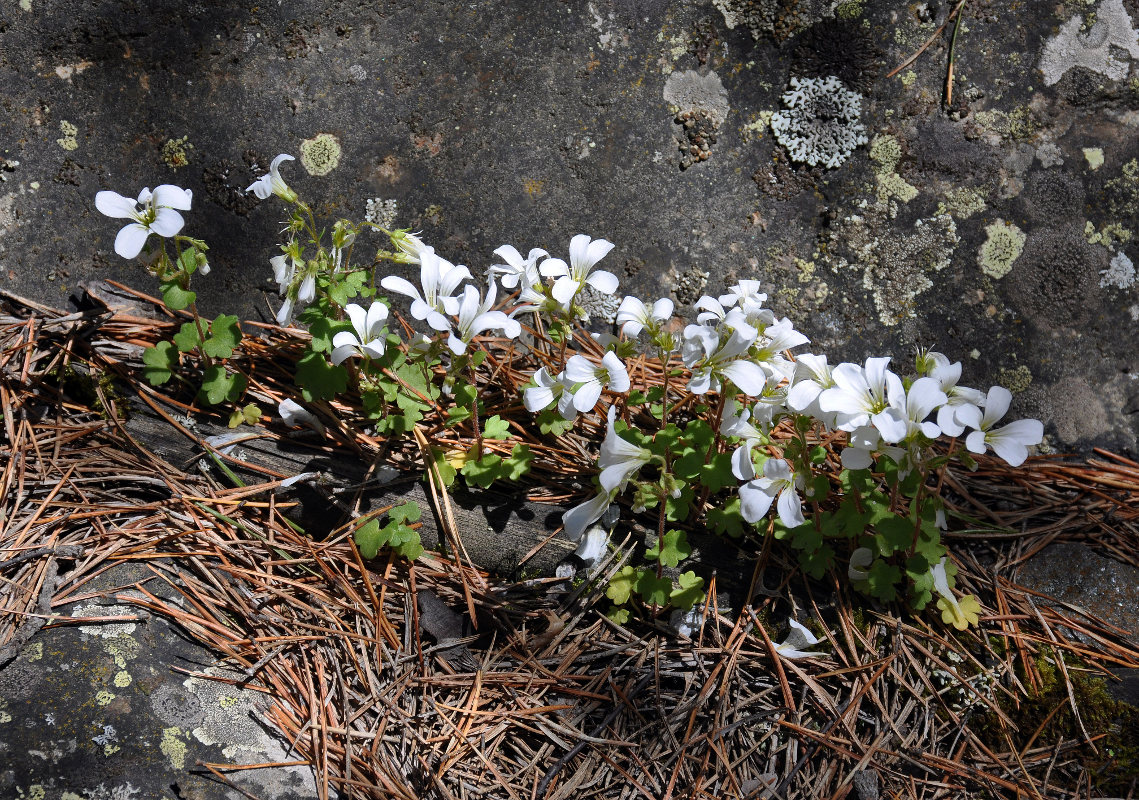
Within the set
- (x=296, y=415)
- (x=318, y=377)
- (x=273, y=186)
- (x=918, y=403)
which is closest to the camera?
(x=918, y=403)

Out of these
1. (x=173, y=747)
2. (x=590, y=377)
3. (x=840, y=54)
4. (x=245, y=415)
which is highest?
(x=840, y=54)

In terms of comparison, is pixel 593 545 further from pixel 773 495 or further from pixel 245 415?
pixel 245 415

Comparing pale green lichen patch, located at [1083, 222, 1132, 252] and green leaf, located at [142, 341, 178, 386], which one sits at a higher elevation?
pale green lichen patch, located at [1083, 222, 1132, 252]

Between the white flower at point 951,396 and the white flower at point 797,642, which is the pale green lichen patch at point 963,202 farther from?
the white flower at point 797,642

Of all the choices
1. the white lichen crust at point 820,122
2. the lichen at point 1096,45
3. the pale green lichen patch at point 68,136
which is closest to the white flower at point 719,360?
the white lichen crust at point 820,122

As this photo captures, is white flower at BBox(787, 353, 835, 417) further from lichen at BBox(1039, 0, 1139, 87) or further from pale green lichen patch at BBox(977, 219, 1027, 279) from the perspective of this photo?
lichen at BBox(1039, 0, 1139, 87)

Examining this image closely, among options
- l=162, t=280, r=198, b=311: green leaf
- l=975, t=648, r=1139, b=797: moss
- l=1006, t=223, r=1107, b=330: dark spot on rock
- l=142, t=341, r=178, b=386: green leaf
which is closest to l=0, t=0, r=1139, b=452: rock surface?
l=1006, t=223, r=1107, b=330: dark spot on rock

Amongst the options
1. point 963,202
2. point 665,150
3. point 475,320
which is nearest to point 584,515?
point 475,320
